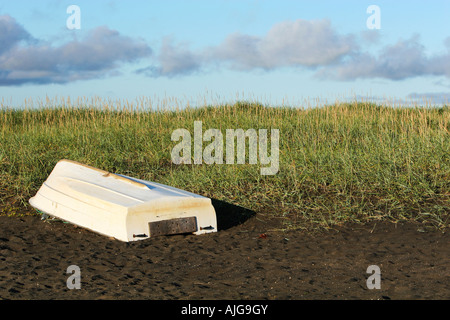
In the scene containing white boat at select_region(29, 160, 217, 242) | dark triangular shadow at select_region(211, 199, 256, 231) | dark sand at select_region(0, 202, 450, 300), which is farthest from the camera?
dark triangular shadow at select_region(211, 199, 256, 231)

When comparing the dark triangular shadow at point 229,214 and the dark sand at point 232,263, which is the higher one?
the dark triangular shadow at point 229,214

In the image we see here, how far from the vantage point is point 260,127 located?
9938 millimetres

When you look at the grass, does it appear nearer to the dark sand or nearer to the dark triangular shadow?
the dark triangular shadow

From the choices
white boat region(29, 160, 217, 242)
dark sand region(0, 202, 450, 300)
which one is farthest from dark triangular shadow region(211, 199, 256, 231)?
white boat region(29, 160, 217, 242)

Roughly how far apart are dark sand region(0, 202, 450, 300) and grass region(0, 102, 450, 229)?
52 centimetres

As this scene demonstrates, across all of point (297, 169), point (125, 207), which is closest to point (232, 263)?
point (125, 207)

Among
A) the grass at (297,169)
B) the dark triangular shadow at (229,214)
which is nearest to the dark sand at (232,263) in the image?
the dark triangular shadow at (229,214)

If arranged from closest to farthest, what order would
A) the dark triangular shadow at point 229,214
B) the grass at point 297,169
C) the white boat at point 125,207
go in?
the white boat at point 125,207 < the dark triangular shadow at point 229,214 < the grass at point 297,169

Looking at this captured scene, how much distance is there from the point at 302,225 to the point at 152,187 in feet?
5.97

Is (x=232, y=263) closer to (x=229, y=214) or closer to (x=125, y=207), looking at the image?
(x=125, y=207)

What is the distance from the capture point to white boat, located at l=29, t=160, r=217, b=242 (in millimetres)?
4938

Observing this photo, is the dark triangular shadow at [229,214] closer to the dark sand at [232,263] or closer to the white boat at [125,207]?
the dark sand at [232,263]

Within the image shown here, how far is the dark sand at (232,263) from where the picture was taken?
3.50m

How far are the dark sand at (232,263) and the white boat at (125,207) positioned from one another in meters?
0.14
